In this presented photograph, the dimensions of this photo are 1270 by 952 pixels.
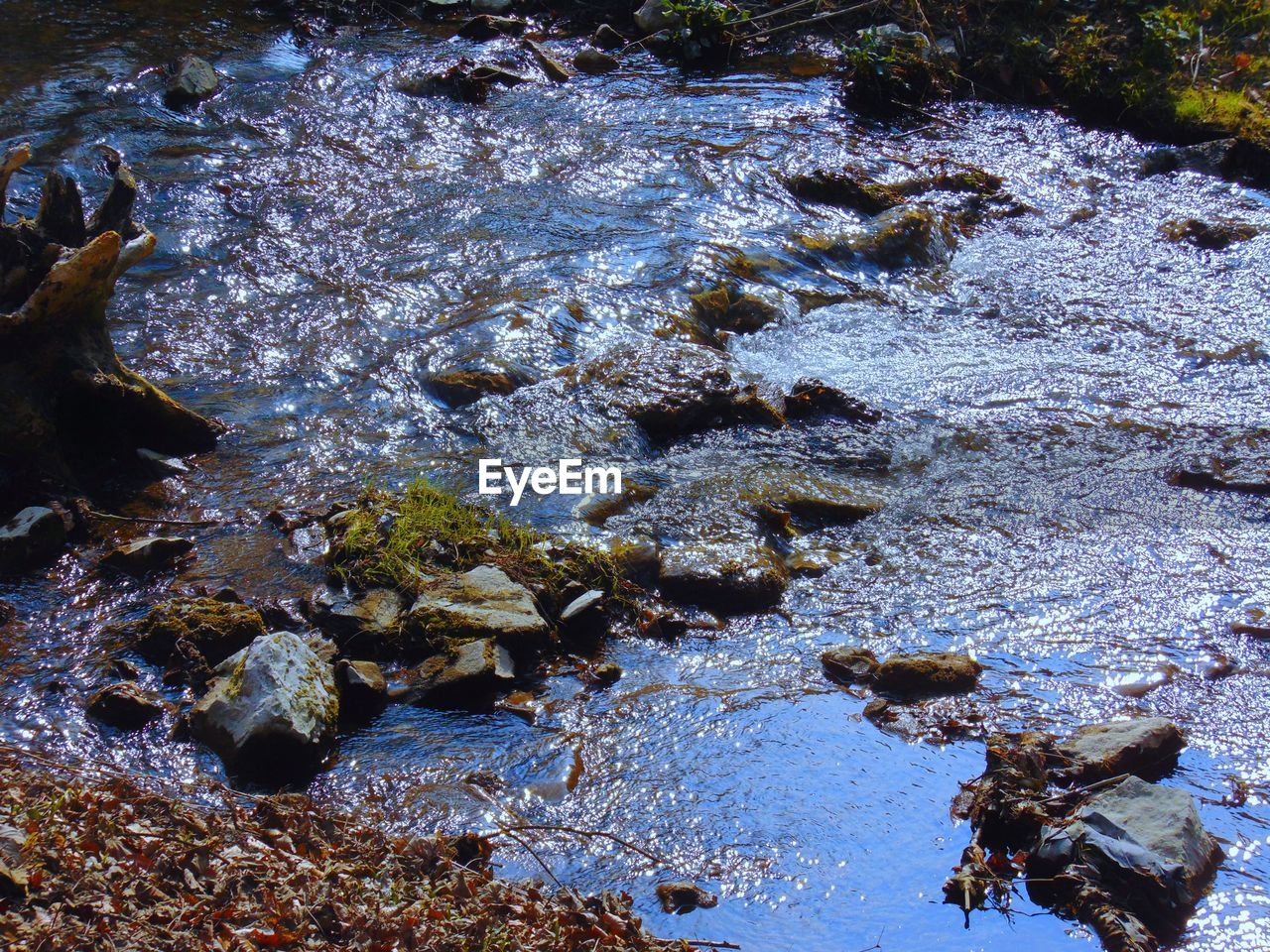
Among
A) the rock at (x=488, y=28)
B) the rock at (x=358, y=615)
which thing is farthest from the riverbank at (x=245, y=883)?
the rock at (x=488, y=28)

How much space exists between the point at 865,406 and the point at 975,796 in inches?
119

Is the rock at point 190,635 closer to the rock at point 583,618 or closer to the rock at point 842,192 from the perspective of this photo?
the rock at point 583,618

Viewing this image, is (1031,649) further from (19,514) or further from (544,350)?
(19,514)

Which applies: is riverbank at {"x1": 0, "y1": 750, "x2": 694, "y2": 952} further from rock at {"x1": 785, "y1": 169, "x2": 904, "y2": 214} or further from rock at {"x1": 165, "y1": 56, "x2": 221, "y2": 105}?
rock at {"x1": 165, "y1": 56, "x2": 221, "y2": 105}

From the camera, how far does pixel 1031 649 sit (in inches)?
181

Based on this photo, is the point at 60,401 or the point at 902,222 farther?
the point at 902,222

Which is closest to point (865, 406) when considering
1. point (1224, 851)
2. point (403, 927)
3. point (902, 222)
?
point (902, 222)

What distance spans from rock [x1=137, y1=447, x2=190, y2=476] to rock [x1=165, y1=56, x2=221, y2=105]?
5231mm

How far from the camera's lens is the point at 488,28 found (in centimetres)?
1174

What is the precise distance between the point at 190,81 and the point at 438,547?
6.56 m

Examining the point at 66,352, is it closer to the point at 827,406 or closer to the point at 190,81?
the point at 827,406

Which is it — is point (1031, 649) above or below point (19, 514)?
below

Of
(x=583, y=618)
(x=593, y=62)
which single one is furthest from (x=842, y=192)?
(x=583, y=618)

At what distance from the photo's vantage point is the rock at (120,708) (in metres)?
3.85
